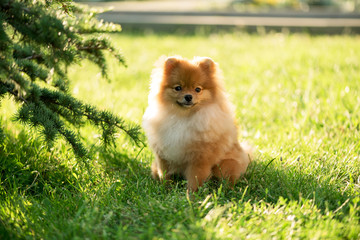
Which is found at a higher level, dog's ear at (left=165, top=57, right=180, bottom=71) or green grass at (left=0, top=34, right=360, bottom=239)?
dog's ear at (left=165, top=57, right=180, bottom=71)

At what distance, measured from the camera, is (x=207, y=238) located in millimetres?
2043

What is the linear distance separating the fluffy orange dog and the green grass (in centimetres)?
15

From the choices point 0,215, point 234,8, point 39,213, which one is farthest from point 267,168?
point 234,8

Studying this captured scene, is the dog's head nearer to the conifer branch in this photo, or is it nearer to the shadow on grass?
the conifer branch

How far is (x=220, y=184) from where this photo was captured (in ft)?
9.37

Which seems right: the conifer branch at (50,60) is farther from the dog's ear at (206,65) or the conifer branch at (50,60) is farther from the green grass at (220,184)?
the dog's ear at (206,65)

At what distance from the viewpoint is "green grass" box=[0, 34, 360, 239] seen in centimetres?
225

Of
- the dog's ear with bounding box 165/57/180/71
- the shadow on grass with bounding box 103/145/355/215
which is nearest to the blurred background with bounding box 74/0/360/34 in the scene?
the dog's ear with bounding box 165/57/180/71

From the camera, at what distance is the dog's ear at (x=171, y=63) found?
2.79 metres

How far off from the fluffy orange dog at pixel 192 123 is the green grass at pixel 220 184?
0.15 metres

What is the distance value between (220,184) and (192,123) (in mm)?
498

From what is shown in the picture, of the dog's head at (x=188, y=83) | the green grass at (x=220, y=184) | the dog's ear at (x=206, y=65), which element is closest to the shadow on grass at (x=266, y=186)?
the green grass at (x=220, y=184)

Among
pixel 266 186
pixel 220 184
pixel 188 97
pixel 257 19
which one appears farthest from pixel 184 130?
pixel 257 19

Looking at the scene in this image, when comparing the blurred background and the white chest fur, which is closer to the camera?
the white chest fur
